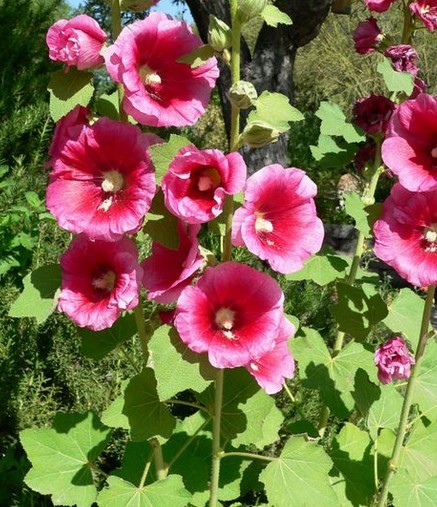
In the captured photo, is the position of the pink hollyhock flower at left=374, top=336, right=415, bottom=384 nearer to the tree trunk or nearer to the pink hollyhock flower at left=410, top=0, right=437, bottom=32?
the pink hollyhock flower at left=410, top=0, right=437, bottom=32

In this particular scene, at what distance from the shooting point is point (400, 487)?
1652 millimetres

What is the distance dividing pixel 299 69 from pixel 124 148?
10.9 m

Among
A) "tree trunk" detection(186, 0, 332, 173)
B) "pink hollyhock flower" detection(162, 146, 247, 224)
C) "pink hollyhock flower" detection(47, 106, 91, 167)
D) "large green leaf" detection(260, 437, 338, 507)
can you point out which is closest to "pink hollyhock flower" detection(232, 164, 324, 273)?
"pink hollyhock flower" detection(162, 146, 247, 224)

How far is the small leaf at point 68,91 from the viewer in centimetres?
129

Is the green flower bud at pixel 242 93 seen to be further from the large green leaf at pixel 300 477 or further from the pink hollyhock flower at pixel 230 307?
the large green leaf at pixel 300 477

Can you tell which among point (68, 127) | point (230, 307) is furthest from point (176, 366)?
point (68, 127)

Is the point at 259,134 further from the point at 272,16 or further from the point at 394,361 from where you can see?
the point at 394,361

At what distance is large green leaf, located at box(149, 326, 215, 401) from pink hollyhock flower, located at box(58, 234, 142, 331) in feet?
0.32

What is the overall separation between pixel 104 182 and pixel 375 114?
1.05 metres

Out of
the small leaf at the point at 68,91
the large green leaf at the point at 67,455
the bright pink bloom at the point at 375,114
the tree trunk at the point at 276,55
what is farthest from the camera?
the tree trunk at the point at 276,55

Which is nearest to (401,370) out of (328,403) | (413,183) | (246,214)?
(328,403)

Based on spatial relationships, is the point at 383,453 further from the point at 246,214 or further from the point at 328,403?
the point at 246,214

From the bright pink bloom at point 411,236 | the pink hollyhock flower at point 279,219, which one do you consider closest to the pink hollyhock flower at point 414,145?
the bright pink bloom at point 411,236

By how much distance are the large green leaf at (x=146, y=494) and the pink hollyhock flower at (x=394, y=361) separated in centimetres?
65
